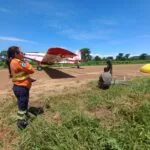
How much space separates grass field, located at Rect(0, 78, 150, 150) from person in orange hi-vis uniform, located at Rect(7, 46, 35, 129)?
0.30 meters

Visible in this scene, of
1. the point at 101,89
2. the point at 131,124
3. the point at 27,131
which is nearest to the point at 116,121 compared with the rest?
the point at 131,124

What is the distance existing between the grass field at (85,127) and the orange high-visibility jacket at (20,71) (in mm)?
969

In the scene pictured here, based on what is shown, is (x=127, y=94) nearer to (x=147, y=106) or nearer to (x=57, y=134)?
(x=147, y=106)

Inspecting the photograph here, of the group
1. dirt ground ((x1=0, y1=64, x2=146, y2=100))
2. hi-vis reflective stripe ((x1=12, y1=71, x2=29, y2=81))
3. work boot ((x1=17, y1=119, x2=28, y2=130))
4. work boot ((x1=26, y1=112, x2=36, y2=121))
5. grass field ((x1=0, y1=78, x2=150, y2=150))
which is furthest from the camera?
dirt ground ((x1=0, y1=64, x2=146, y2=100))

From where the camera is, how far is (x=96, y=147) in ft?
14.1

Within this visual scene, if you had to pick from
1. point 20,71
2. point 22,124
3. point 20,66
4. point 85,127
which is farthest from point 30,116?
point 85,127

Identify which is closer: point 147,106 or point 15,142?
point 15,142

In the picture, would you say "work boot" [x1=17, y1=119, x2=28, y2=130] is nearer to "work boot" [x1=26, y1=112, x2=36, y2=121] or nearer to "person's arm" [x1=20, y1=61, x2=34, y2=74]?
"work boot" [x1=26, y1=112, x2=36, y2=121]

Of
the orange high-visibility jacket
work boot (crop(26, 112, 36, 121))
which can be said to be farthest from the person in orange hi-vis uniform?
work boot (crop(26, 112, 36, 121))

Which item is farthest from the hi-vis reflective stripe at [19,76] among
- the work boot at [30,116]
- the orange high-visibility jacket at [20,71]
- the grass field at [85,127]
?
the grass field at [85,127]

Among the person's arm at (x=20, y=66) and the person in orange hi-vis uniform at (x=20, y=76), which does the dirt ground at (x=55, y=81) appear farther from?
the person's arm at (x=20, y=66)

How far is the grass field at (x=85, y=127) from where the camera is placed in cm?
443

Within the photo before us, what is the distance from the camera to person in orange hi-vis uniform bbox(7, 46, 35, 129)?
5.77 metres

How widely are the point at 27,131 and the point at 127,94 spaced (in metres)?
3.86
